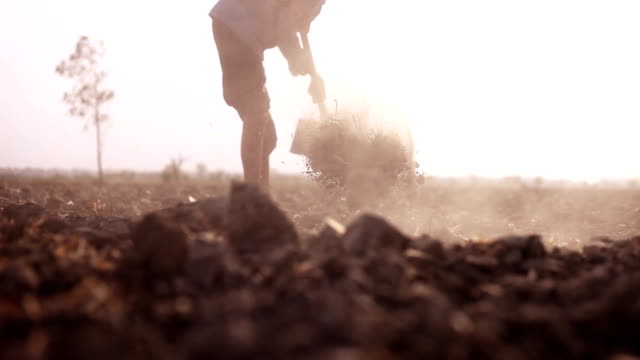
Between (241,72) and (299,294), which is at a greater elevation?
(241,72)

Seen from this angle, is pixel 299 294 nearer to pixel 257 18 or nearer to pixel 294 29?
pixel 257 18

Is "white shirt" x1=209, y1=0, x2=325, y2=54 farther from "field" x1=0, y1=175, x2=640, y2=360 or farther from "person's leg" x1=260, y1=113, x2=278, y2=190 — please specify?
"field" x1=0, y1=175, x2=640, y2=360

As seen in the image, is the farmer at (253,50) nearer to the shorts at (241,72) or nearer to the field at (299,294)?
the shorts at (241,72)

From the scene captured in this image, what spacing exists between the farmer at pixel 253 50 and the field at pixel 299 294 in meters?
1.76

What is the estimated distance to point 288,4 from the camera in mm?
5039

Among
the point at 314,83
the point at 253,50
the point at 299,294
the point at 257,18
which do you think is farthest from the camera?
the point at 314,83

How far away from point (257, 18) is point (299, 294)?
345cm

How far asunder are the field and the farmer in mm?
1758

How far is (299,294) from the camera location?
1904 mm

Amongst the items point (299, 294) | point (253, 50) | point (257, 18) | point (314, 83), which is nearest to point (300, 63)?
point (314, 83)

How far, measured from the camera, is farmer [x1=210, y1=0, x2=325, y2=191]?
4910 millimetres

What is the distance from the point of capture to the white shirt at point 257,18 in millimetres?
4898

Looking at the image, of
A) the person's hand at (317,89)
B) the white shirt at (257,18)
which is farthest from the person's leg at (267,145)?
the white shirt at (257,18)

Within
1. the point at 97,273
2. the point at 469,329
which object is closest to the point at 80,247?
the point at 97,273
